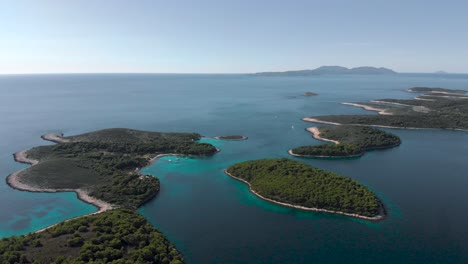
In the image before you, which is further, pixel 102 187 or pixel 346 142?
pixel 346 142

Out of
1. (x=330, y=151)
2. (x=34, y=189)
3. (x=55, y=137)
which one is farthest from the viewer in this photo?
(x=55, y=137)

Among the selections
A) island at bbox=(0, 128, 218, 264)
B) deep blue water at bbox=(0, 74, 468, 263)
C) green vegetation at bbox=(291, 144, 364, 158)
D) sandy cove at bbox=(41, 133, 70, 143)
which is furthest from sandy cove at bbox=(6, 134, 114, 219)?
green vegetation at bbox=(291, 144, 364, 158)

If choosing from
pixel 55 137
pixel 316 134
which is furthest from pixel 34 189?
pixel 316 134

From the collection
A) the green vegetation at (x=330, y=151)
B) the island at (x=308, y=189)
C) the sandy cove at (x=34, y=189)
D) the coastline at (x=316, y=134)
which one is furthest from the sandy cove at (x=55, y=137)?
the coastline at (x=316, y=134)

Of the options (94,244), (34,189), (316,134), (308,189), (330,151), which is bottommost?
(34,189)

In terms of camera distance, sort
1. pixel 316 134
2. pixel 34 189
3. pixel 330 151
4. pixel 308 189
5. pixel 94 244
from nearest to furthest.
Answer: pixel 94 244 < pixel 308 189 < pixel 34 189 < pixel 330 151 < pixel 316 134

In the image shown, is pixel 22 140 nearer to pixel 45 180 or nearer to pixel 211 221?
pixel 45 180

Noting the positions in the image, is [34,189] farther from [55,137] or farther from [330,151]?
[330,151]

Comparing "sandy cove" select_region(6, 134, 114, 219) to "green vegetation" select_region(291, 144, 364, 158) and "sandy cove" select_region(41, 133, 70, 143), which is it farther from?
"green vegetation" select_region(291, 144, 364, 158)
